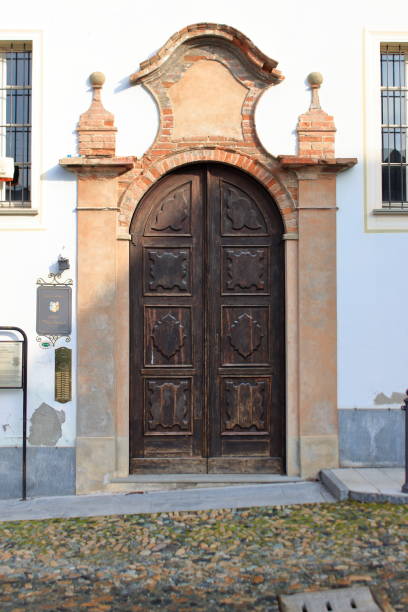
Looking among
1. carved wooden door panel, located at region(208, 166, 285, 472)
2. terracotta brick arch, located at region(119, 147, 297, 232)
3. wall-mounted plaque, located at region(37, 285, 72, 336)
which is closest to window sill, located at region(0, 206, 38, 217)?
wall-mounted plaque, located at region(37, 285, 72, 336)

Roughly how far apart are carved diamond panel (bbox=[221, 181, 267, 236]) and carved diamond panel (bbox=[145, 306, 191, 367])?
1.05m

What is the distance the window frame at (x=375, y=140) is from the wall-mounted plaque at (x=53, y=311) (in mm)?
3434

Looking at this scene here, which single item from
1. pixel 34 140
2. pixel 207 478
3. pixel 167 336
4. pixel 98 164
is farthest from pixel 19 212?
pixel 207 478

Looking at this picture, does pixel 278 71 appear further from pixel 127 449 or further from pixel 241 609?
pixel 241 609

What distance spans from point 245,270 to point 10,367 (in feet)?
9.12

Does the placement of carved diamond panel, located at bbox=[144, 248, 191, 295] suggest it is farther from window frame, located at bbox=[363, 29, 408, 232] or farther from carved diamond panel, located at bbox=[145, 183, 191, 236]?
window frame, located at bbox=[363, 29, 408, 232]

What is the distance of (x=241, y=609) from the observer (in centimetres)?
425

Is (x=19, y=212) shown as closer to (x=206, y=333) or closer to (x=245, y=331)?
(x=206, y=333)

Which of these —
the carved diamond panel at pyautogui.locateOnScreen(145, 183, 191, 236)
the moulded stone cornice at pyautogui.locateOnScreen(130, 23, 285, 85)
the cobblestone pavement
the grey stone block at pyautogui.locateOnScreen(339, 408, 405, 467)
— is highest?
the moulded stone cornice at pyautogui.locateOnScreen(130, 23, 285, 85)

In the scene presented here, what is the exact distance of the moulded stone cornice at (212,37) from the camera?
7.15 meters

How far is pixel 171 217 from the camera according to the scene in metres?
7.43

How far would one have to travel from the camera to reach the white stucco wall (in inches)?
285

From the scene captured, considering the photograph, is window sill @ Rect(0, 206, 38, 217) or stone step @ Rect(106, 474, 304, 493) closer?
stone step @ Rect(106, 474, 304, 493)

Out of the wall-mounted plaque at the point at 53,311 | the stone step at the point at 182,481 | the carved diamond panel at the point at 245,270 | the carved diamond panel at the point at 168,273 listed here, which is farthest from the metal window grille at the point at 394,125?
the wall-mounted plaque at the point at 53,311
